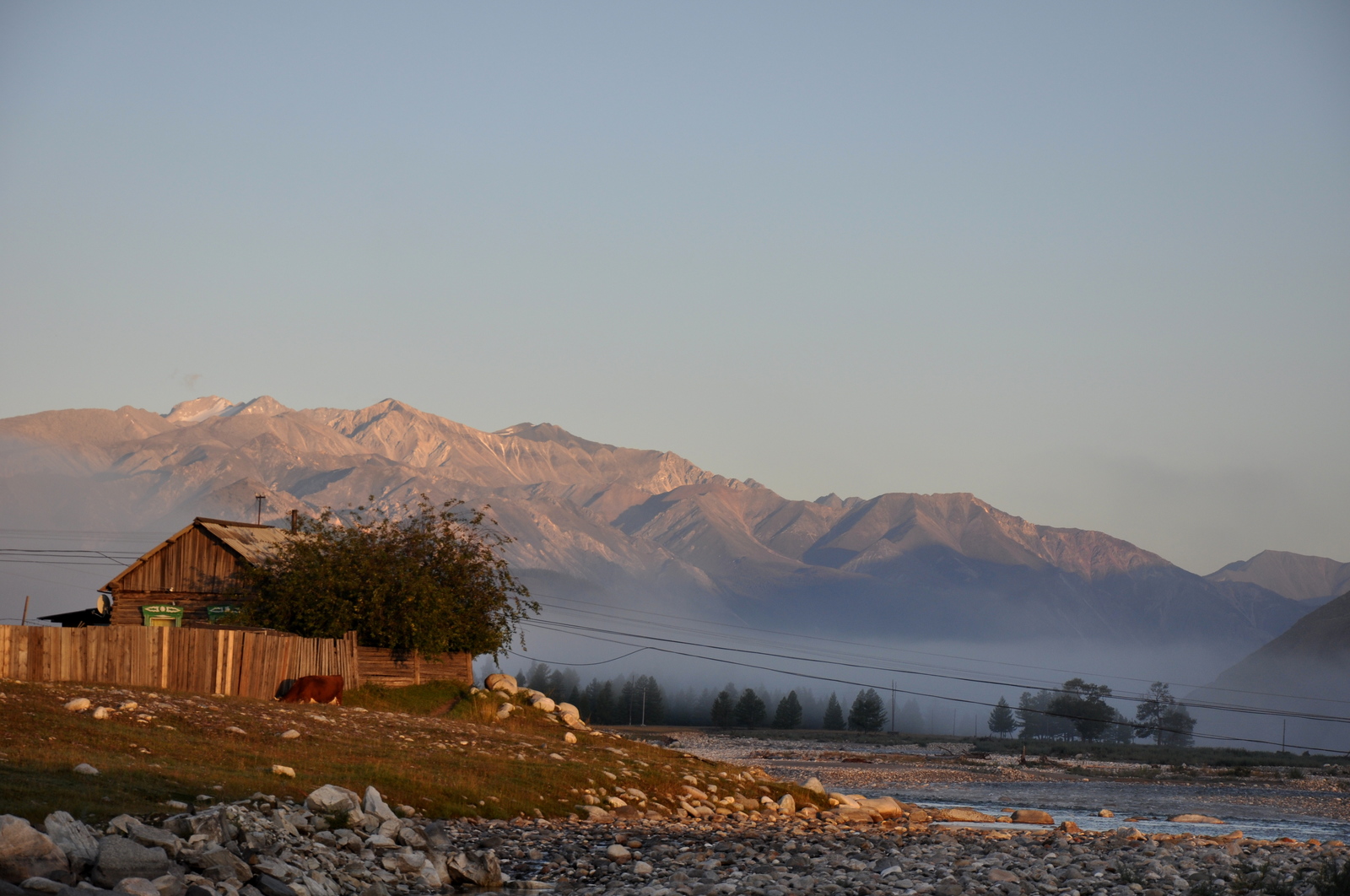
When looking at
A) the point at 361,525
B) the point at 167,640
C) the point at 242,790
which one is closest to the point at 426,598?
the point at 361,525

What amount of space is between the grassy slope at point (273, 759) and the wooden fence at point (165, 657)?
66.2 inches

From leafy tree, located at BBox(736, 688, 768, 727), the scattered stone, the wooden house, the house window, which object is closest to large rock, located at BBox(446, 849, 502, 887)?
the scattered stone

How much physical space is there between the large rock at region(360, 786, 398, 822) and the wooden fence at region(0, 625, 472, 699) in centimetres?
1774

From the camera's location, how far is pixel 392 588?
141 feet

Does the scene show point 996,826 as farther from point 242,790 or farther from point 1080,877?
point 242,790

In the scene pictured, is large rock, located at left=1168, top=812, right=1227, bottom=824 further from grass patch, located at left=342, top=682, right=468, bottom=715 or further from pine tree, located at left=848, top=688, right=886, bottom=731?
pine tree, located at left=848, top=688, right=886, bottom=731

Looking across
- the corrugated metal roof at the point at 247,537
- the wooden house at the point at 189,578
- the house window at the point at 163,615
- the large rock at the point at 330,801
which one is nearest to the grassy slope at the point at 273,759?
the large rock at the point at 330,801

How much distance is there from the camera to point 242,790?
19.2 metres

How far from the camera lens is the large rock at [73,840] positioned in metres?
13.5

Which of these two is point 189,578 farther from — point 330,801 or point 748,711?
point 748,711

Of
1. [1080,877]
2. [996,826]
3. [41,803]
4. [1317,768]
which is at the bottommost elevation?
[1317,768]

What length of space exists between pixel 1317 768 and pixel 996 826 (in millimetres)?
78807

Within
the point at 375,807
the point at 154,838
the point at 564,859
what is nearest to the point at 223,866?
the point at 154,838

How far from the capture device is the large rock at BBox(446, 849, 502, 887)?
57.3 feet
